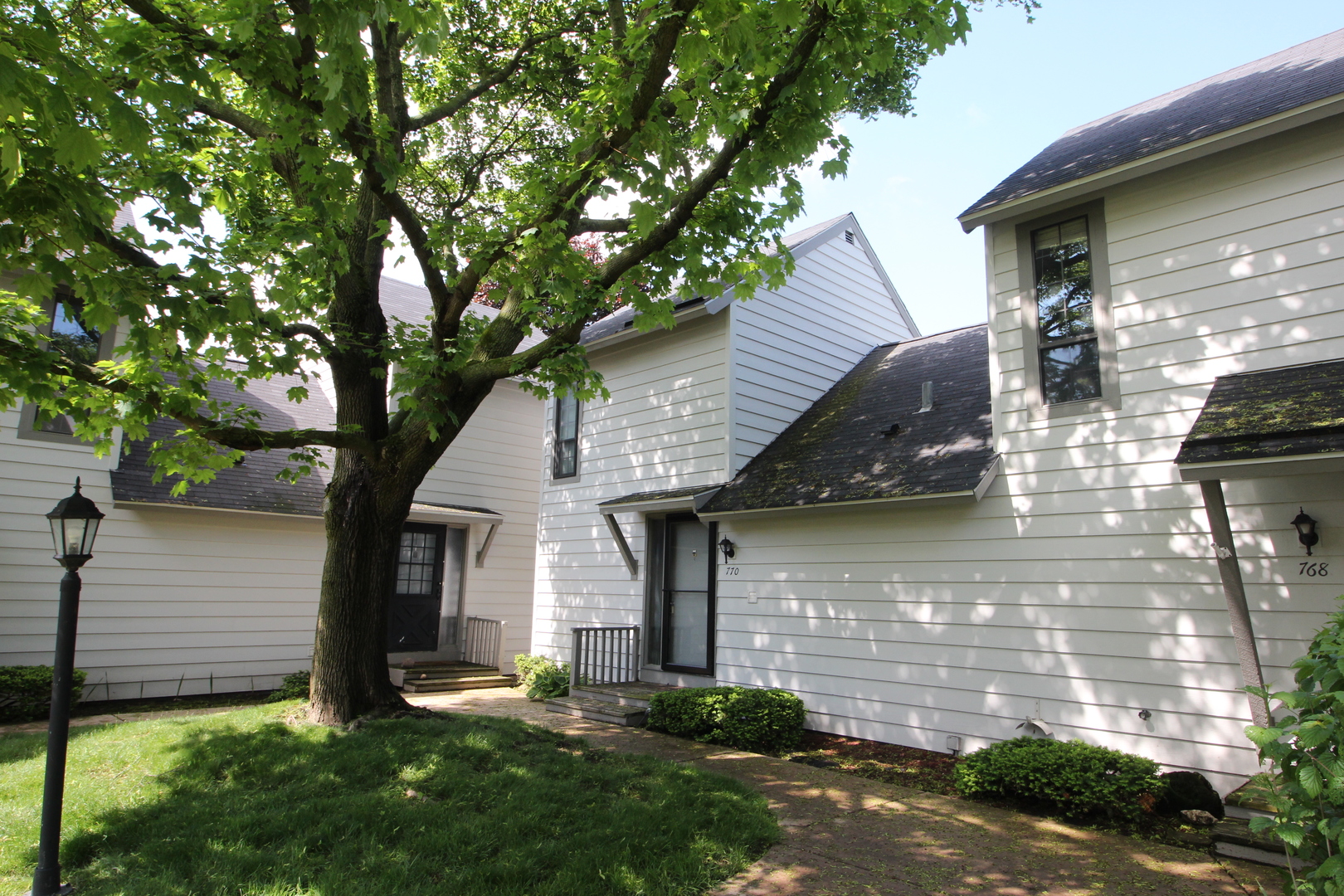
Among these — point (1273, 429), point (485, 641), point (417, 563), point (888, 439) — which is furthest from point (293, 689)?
point (1273, 429)

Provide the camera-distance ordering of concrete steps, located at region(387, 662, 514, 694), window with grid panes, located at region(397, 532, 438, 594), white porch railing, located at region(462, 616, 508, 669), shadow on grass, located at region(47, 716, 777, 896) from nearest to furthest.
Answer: shadow on grass, located at region(47, 716, 777, 896) → concrete steps, located at region(387, 662, 514, 694) → white porch railing, located at region(462, 616, 508, 669) → window with grid panes, located at region(397, 532, 438, 594)

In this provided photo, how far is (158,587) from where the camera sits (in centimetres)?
1069

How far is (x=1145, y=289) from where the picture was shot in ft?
22.5

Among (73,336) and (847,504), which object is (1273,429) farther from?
(73,336)

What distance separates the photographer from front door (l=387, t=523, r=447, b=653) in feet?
42.7

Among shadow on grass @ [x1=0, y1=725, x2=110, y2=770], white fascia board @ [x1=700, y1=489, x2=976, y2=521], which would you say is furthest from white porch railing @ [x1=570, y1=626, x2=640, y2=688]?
shadow on grass @ [x1=0, y1=725, x2=110, y2=770]

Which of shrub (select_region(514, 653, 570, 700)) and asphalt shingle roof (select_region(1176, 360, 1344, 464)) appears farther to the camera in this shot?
shrub (select_region(514, 653, 570, 700))

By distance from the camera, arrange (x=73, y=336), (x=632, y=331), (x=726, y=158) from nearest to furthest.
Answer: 1. (x=726, y=158)
2. (x=73, y=336)
3. (x=632, y=331)

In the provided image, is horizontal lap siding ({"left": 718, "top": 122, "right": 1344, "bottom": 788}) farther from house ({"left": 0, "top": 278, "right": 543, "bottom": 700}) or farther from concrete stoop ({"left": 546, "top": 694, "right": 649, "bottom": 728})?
house ({"left": 0, "top": 278, "right": 543, "bottom": 700})

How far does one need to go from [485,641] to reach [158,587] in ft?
16.4

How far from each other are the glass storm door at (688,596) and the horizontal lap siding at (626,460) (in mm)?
473

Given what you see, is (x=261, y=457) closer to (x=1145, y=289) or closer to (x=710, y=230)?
(x=710, y=230)

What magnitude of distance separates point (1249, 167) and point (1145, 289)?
121 cm

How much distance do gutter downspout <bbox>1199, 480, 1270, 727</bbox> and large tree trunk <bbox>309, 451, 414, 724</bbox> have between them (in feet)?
22.4
